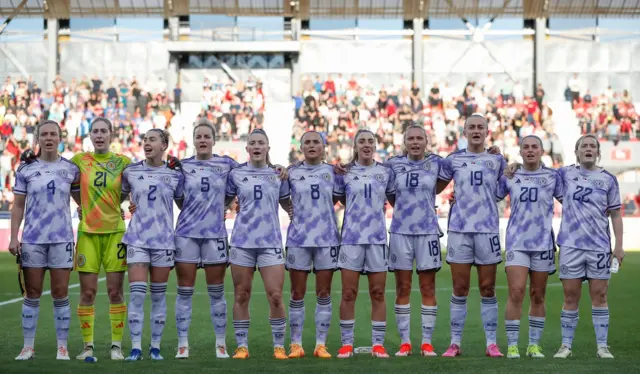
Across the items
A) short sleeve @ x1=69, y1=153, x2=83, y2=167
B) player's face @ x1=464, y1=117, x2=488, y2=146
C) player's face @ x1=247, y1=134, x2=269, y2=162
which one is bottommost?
short sleeve @ x1=69, y1=153, x2=83, y2=167

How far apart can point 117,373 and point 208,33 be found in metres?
32.2

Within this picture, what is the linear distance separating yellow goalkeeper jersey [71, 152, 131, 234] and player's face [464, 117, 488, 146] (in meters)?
3.50

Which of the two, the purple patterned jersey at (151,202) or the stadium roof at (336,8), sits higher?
the stadium roof at (336,8)

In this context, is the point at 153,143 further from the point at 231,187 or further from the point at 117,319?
the point at 117,319

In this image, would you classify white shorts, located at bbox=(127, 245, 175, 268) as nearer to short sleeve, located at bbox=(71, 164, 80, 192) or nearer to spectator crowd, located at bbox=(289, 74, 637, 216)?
short sleeve, located at bbox=(71, 164, 80, 192)

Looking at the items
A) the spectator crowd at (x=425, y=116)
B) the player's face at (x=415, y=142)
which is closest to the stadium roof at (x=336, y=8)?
the spectator crowd at (x=425, y=116)

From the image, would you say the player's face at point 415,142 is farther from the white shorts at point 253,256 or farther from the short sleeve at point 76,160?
the short sleeve at point 76,160

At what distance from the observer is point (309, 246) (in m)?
9.46

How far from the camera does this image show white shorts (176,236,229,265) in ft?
30.9

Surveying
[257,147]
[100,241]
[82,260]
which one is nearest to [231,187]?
[257,147]

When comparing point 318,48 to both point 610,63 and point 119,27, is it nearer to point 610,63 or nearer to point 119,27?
point 119,27

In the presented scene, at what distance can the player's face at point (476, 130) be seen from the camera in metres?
9.66

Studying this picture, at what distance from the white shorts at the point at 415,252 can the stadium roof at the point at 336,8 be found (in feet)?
98.5

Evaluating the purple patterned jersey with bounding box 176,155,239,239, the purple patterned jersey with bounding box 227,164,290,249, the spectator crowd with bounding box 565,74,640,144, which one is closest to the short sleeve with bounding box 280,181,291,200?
the purple patterned jersey with bounding box 227,164,290,249
